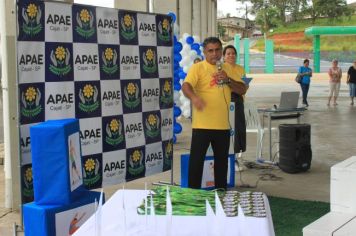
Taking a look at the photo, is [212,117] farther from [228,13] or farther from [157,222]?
[228,13]

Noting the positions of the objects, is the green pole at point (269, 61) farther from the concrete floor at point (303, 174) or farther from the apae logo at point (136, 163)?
the apae logo at point (136, 163)

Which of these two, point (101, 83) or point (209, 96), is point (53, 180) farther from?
point (209, 96)

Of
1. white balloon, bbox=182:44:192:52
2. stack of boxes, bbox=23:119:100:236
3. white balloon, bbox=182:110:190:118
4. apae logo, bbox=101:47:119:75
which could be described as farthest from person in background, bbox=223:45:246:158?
white balloon, bbox=182:110:190:118

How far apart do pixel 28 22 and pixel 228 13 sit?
341 feet

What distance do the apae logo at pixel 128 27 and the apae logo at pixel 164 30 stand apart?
39cm

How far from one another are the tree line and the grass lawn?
66145mm

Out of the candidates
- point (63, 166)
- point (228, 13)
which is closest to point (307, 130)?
point (63, 166)

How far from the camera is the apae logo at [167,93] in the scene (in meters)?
5.32

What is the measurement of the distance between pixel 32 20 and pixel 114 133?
1.30 metres

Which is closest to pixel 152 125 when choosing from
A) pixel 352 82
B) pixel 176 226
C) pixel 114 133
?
pixel 114 133

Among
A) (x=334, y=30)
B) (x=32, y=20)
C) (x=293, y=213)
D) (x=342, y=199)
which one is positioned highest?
(x=334, y=30)

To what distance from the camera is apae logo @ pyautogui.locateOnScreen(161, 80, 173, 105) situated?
17.5 feet

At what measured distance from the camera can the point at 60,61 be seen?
416cm

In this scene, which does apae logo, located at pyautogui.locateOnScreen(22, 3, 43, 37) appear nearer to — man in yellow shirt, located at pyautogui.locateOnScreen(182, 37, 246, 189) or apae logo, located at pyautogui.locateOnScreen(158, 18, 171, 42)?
man in yellow shirt, located at pyautogui.locateOnScreen(182, 37, 246, 189)
